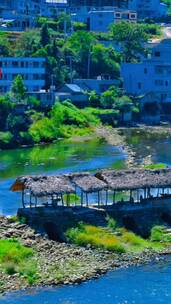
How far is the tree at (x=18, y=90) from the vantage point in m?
71.3

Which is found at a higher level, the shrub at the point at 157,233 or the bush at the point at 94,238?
the bush at the point at 94,238

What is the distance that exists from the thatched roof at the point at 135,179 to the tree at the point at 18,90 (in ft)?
107

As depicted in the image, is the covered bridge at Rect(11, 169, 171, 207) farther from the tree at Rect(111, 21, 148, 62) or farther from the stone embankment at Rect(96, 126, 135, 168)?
the tree at Rect(111, 21, 148, 62)

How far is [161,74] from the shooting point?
3413 inches

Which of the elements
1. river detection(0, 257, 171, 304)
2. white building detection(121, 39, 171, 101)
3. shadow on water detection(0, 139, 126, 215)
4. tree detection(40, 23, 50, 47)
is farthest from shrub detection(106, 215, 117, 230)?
tree detection(40, 23, 50, 47)

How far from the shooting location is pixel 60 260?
3316 centimetres

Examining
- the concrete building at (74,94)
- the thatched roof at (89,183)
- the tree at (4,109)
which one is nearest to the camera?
the thatched roof at (89,183)

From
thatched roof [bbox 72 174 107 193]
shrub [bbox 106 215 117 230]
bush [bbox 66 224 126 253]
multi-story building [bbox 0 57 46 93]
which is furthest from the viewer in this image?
multi-story building [bbox 0 57 46 93]

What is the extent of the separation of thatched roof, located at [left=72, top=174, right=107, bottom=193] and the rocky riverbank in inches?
118

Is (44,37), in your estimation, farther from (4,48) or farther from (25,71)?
(25,71)

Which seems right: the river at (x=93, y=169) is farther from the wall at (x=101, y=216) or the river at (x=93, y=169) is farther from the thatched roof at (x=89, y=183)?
the thatched roof at (x=89, y=183)

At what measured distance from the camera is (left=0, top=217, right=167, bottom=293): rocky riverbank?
3122 cm

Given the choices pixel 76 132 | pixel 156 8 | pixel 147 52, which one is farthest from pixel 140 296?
pixel 156 8

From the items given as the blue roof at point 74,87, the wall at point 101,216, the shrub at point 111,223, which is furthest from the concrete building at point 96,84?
the shrub at point 111,223
